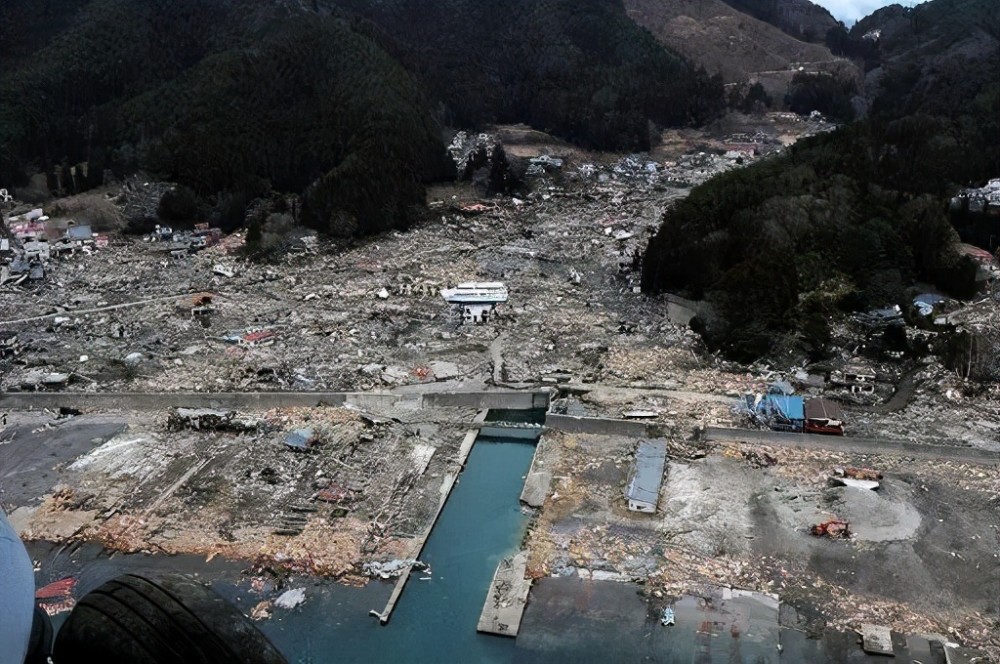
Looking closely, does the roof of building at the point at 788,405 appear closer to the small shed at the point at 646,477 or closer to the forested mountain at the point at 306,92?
the small shed at the point at 646,477

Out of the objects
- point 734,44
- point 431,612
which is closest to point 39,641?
point 431,612

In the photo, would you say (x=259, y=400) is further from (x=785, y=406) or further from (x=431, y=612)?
(x=785, y=406)

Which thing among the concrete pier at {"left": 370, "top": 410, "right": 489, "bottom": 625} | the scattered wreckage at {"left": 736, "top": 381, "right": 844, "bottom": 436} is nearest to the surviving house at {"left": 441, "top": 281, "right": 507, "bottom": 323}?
the concrete pier at {"left": 370, "top": 410, "right": 489, "bottom": 625}

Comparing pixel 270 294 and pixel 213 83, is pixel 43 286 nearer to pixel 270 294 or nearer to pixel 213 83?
pixel 270 294

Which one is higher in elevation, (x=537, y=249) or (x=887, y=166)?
(x=887, y=166)

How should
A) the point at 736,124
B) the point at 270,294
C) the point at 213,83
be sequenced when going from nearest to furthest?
the point at 270,294, the point at 213,83, the point at 736,124

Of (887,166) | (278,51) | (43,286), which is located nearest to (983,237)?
(887,166)
